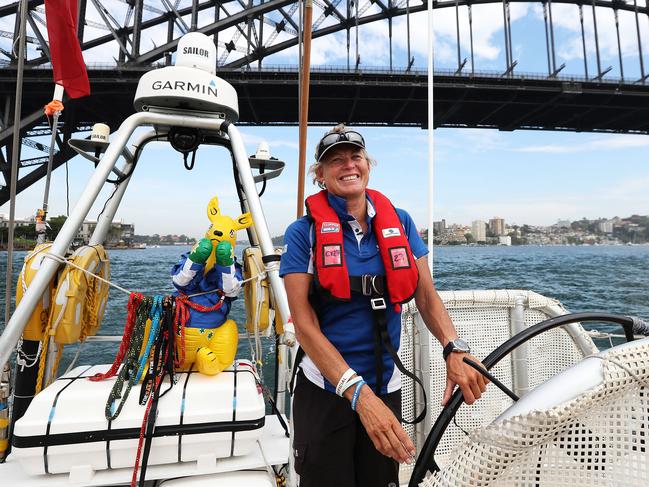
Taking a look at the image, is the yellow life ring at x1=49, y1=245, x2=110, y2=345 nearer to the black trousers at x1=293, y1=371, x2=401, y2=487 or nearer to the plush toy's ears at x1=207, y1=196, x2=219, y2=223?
the plush toy's ears at x1=207, y1=196, x2=219, y2=223

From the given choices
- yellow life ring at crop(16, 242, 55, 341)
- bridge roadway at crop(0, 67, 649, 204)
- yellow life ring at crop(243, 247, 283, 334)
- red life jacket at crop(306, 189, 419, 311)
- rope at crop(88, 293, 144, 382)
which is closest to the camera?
red life jacket at crop(306, 189, 419, 311)

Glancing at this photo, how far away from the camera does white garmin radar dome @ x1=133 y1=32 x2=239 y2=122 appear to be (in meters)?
2.35

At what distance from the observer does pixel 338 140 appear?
138cm

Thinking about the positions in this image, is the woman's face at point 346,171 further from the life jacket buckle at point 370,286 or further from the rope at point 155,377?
the rope at point 155,377

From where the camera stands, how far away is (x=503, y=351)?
106 centimetres

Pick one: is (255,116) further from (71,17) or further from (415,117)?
(71,17)

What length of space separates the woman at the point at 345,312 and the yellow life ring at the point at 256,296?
785 millimetres

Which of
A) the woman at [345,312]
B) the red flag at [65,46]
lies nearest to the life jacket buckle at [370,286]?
the woman at [345,312]

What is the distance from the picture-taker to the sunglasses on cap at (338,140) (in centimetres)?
137

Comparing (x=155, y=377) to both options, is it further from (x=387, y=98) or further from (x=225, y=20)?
(x=225, y=20)

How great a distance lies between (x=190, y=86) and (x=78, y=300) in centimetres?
144

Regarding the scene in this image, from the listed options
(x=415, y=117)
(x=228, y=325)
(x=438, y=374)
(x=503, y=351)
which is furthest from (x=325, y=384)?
(x=415, y=117)

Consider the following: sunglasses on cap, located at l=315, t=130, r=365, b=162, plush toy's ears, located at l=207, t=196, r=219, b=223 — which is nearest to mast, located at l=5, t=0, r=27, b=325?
plush toy's ears, located at l=207, t=196, r=219, b=223

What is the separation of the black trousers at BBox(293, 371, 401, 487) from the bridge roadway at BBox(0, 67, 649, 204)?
2378 cm
